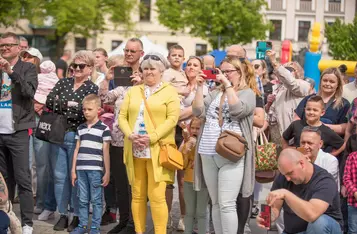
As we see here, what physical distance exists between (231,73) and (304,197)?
70.9 inches

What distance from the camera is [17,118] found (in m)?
7.21

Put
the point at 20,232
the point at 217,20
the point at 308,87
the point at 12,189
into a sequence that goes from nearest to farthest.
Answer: the point at 20,232 < the point at 12,189 < the point at 308,87 < the point at 217,20

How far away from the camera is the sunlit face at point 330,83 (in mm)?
7497

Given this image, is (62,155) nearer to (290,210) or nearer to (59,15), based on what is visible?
(290,210)

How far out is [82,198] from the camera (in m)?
7.48

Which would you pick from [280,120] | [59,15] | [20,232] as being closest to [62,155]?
[20,232]

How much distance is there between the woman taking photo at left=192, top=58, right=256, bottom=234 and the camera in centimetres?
666

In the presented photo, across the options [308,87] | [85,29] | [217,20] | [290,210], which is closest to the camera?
[290,210]

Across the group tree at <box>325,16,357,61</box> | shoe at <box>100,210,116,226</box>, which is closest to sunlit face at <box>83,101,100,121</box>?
shoe at <box>100,210,116,226</box>

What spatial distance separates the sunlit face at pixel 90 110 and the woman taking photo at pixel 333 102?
6.88 feet

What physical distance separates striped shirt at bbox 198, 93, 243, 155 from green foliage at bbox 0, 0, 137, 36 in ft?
84.1

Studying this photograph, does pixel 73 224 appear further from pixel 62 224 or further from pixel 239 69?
pixel 239 69

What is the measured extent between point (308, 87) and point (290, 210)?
115 inches

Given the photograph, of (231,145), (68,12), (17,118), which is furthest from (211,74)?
(68,12)
